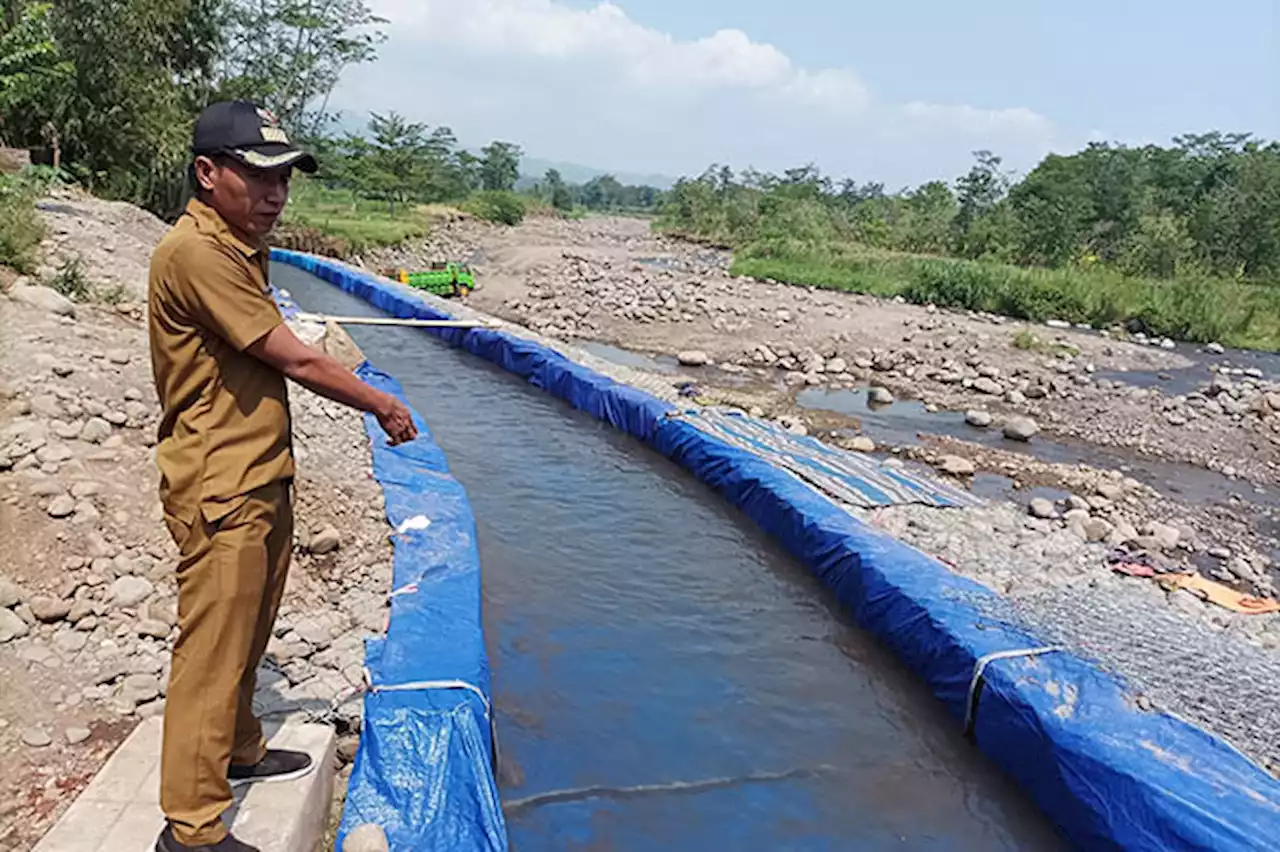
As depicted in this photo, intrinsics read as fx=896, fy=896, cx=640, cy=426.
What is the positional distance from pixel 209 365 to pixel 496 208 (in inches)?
1670

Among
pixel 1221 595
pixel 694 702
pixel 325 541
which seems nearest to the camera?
pixel 694 702

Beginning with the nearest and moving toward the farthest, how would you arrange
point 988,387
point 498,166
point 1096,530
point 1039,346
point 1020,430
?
1. point 1096,530
2. point 1020,430
3. point 988,387
4. point 1039,346
5. point 498,166

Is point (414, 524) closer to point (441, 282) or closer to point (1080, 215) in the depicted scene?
point (441, 282)

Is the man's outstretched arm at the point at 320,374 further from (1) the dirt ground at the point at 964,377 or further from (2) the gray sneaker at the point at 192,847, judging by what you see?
(1) the dirt ground at the point at 964,377

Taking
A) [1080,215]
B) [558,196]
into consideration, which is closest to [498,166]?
[558,196]

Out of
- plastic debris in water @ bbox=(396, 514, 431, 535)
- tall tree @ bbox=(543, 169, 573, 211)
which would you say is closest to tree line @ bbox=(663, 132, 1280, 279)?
plastic debris in water @ bbox=(396, 514, 431, 535)

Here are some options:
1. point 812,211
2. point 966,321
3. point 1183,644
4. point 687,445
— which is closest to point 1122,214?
point 812,211

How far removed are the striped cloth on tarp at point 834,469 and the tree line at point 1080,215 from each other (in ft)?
55.7

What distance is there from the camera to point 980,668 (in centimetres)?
405

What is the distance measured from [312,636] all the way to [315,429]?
2905mm

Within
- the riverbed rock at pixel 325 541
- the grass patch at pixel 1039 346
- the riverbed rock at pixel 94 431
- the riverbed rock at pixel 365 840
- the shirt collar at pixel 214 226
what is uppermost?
the shirt collar at pixel 214 226

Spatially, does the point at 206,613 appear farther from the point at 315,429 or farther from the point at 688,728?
the point at 315,429

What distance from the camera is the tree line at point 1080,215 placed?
2347 cm

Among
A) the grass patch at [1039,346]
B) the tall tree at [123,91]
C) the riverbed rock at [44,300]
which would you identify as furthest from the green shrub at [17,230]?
the grass patch at [1039,346]
